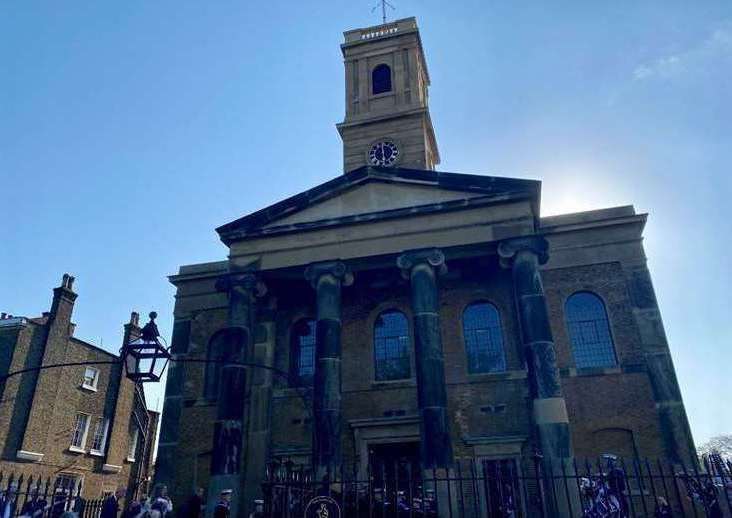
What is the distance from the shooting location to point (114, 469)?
97.5ft

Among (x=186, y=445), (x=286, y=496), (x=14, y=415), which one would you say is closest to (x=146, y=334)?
(x=286, y=496)

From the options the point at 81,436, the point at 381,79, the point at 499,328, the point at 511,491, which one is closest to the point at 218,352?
the point at 499,328

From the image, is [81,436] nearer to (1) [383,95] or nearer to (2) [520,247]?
(1) [383,95]

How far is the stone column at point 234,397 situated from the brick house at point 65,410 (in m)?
10.4

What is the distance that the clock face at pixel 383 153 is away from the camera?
2720 cm

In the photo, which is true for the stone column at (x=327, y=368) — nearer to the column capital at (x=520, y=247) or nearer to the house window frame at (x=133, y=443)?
the column capital at (x=520, y=247)

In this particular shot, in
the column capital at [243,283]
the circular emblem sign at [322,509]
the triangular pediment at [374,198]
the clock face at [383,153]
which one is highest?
the clock face at [383,153]

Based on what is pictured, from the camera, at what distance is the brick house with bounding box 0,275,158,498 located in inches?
977

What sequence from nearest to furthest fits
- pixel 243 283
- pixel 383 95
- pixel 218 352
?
pixel 243 283 → pixel 218 352 → pixel 383 95

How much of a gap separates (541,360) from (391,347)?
21.3ft

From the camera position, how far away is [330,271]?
60.2ft

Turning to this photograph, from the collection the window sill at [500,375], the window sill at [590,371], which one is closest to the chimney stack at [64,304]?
the window sill at [500,375]

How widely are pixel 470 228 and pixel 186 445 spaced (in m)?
13.1

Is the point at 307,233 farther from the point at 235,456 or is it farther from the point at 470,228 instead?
the point at 235,456
